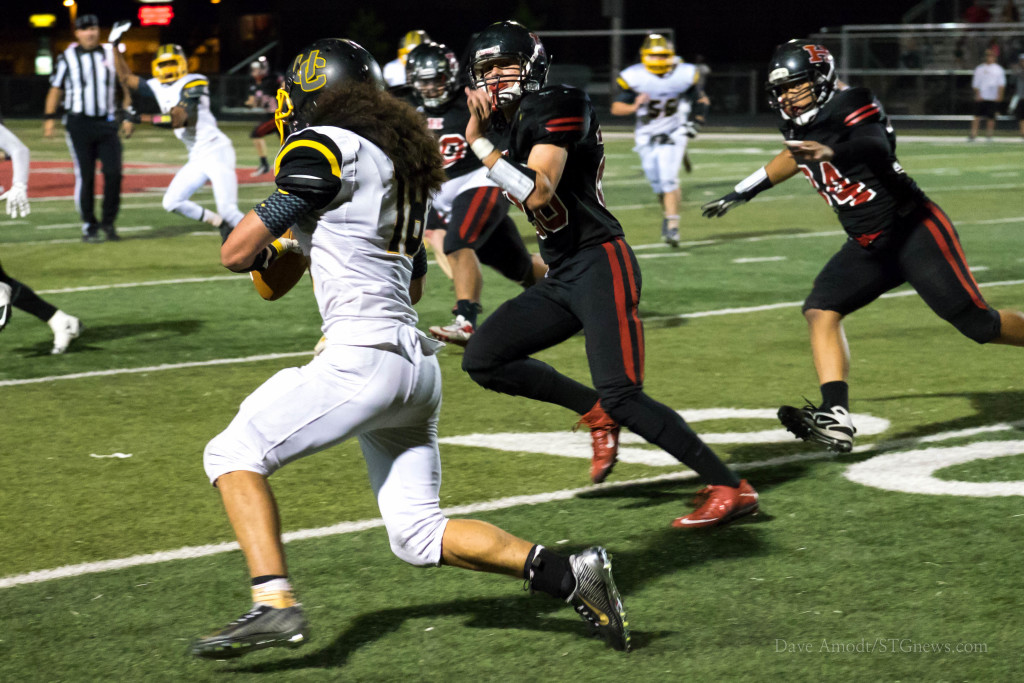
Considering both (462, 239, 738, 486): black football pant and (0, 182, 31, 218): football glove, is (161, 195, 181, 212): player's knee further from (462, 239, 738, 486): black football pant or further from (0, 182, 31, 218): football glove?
(462, 239, 738, 486): black football pant

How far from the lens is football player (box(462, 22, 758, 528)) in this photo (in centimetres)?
433

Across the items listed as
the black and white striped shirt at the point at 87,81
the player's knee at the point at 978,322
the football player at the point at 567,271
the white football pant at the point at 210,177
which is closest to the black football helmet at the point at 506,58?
the football player at the point at 567,271

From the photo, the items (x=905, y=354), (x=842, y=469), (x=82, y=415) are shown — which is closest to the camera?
(x=842, y=469)

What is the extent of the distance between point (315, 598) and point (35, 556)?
109 centimetres

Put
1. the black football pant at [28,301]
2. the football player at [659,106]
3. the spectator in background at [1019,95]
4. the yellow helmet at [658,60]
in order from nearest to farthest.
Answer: the black football pant at [28,301] → the football player at [659,106] → the yellow helmet at [658,60] → the spectator in background at [1019,95]

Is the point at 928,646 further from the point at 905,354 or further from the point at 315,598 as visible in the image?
the point at 905,354

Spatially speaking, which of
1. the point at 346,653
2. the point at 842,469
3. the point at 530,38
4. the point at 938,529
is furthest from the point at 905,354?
the point at 346,653

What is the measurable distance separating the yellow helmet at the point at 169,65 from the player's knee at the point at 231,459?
9.88m

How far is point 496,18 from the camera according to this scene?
44.9 m

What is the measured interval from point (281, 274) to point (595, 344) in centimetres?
123

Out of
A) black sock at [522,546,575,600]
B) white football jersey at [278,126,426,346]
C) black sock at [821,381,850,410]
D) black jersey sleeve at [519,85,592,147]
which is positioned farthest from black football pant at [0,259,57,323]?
black sock at [522,546,575,600]

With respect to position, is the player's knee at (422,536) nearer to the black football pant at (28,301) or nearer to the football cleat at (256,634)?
the football cleat at (256,634)

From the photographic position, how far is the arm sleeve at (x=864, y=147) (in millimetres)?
5594

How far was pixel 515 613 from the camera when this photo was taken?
12.8 ft
